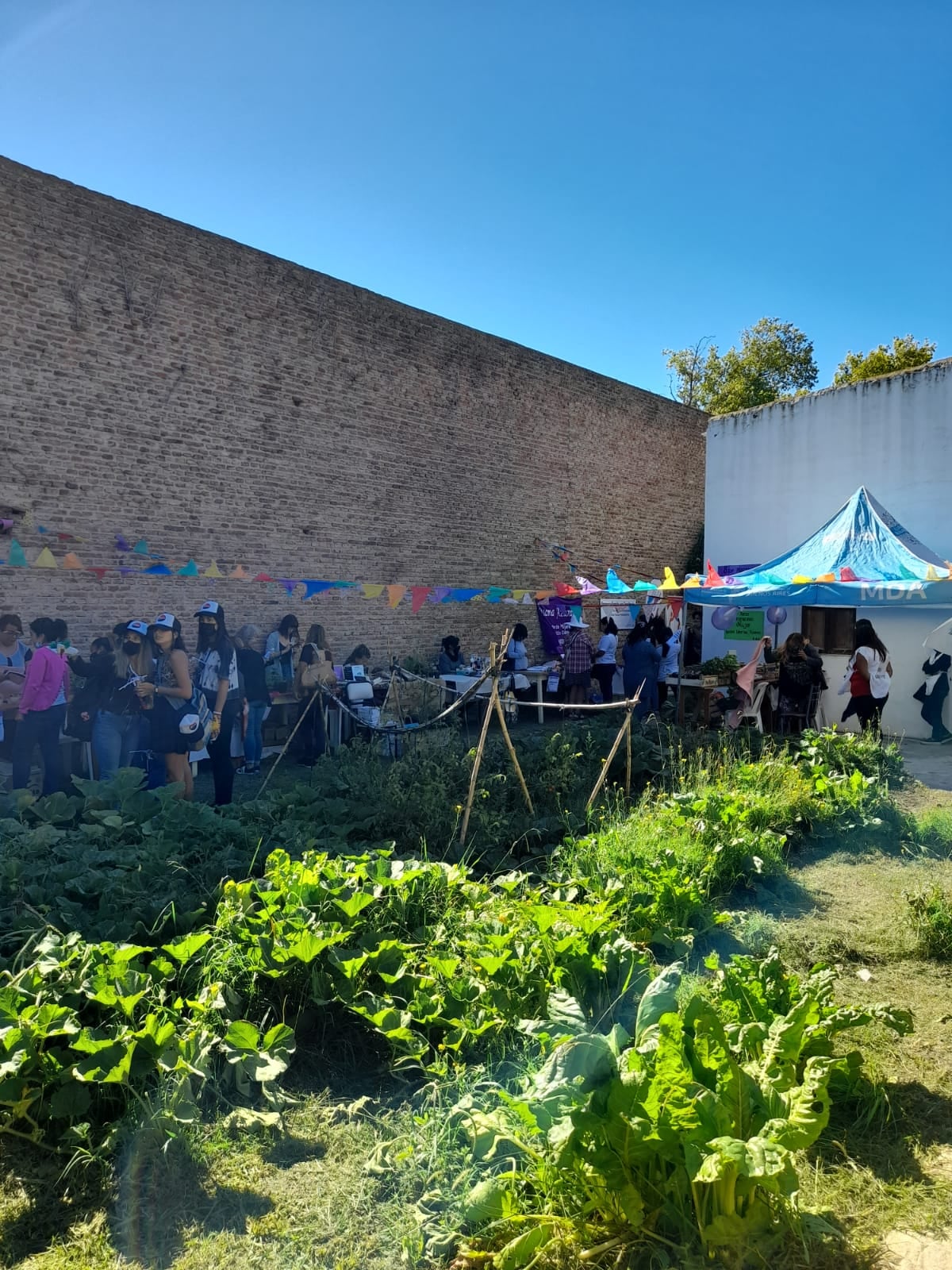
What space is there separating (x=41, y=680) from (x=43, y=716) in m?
0.33

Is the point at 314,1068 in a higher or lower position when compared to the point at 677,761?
lower

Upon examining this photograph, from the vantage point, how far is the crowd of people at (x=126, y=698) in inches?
255

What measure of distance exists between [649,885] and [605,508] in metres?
12.8

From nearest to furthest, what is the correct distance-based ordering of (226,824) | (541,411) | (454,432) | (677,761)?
(226,824), (677,761), (454,432), (541,411)

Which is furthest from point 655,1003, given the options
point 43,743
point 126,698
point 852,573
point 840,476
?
point 840,476

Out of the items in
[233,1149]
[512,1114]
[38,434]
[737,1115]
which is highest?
[38,434]

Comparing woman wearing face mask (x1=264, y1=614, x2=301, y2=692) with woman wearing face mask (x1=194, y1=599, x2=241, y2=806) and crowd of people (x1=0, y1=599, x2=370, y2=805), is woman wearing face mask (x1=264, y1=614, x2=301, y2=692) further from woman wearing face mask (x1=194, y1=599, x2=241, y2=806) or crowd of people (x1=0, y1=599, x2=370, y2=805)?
woman wearing face mask (x1=194, y1=599, x2=241, y2=806)

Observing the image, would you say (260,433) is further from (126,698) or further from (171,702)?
(171,702)

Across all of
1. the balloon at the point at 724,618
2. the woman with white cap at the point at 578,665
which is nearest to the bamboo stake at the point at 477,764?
the woman with white cap at the point at 578,665

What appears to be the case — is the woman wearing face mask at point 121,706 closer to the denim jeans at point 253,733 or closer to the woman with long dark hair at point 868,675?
the denim jeans at point 253,733

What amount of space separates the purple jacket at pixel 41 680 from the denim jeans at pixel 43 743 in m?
0.08

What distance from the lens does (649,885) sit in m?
4.32

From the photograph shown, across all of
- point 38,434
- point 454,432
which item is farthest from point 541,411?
point 38,434

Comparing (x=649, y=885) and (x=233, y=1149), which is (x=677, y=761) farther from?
(x=233, y=1149)
